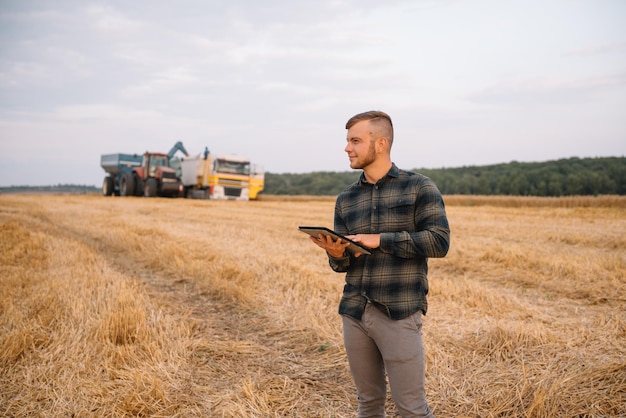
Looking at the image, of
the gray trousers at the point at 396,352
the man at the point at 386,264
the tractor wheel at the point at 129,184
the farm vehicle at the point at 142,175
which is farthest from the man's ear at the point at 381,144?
the tractor wheel at the point at 129,184

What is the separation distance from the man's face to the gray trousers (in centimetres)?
80

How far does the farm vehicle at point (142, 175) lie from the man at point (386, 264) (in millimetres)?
30410

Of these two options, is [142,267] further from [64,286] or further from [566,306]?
[566,306]

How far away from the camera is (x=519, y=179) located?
56781 mm

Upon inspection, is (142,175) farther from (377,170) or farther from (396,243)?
(396,243)

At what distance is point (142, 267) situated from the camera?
911 cm

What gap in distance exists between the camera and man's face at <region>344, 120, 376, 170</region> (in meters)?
2.63

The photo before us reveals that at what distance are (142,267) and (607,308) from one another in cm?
753

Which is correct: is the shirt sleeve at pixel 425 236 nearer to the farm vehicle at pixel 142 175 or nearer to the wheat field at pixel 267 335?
the wheat field at pixel 267 335

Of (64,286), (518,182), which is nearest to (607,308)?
(64,286)

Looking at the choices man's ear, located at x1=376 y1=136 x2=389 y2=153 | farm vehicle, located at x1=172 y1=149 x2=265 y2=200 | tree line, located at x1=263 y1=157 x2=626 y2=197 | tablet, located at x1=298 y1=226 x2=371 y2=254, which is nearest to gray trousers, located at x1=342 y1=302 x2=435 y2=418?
tablet, located at x1=298 y1=226 x2=371 y2=254

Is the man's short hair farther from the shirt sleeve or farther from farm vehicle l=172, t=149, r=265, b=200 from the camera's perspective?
farm vehicle l=172, t=149, r=265, b=200

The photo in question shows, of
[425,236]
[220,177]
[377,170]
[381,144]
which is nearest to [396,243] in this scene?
[425,236]

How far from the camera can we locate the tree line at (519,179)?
51531 mm
